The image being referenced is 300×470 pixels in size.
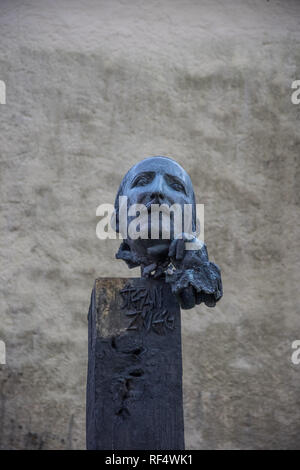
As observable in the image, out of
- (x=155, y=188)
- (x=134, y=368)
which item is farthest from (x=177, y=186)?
(x=134, y=368)

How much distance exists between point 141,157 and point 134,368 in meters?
4.16

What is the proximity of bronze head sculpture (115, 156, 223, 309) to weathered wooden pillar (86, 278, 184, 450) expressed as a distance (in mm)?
155

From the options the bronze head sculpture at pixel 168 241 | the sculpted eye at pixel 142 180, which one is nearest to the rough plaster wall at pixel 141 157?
the bronze head sculpture at pixel 168 241

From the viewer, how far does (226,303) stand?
7.58 metres

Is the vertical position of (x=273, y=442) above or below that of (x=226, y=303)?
below

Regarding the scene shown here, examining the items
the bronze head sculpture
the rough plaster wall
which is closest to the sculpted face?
the bronze head sculpture

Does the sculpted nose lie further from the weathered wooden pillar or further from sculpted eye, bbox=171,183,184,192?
the weathered wooden pillar

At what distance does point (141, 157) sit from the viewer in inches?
A: 312

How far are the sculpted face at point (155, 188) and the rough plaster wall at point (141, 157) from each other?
126 inches

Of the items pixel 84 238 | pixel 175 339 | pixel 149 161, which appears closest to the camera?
pixel 175 339
